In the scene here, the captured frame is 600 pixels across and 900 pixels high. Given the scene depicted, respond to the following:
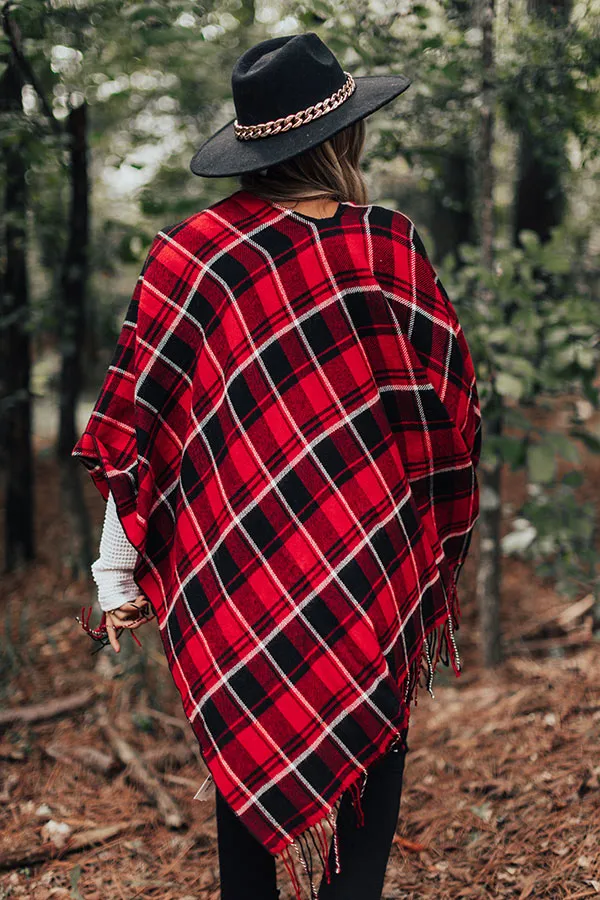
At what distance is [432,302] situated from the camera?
167cm

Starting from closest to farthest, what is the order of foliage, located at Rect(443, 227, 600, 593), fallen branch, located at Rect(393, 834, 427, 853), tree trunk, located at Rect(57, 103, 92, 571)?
fallen branch, located at Rect(393, 834, 427, 853) < foliage, located at Rect(443, 227, 600, 593) < tree trunk, located at Rect(57, 103, 92, 571)

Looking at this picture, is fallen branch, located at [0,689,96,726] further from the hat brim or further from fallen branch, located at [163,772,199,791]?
the hat brim

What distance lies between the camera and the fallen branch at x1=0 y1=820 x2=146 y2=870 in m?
2.24

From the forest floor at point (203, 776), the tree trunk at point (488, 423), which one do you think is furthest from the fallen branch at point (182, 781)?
the tree trunk at point (488, 423)

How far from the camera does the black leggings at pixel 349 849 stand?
1625 mm

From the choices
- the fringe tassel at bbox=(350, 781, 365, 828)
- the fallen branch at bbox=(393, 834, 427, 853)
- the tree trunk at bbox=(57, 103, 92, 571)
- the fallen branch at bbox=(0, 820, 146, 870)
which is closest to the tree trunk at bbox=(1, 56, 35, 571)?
the tree trunk at bbox=(57, 103, 92, 571)

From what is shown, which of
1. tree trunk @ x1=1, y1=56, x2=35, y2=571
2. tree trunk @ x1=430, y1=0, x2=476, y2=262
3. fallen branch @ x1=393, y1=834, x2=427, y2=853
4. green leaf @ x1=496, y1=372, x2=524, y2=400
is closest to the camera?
fallen branch @ x1=393, y1=834, x2=427, y2=853

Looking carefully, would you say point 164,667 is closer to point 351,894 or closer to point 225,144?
point 351,894

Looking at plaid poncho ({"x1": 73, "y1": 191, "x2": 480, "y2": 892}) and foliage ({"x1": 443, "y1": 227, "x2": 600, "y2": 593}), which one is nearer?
plaid poncho ({"x1": 73, "y1": 191, "x2": 480, "y2": 892})

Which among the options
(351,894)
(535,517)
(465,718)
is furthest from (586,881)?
(535,517)

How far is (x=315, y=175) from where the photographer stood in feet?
5.21

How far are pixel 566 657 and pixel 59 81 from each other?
333 centimetres

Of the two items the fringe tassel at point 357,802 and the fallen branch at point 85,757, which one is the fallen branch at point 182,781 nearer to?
the fallen branch at point 85,757

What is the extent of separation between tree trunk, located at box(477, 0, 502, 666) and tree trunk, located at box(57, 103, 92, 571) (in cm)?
173
